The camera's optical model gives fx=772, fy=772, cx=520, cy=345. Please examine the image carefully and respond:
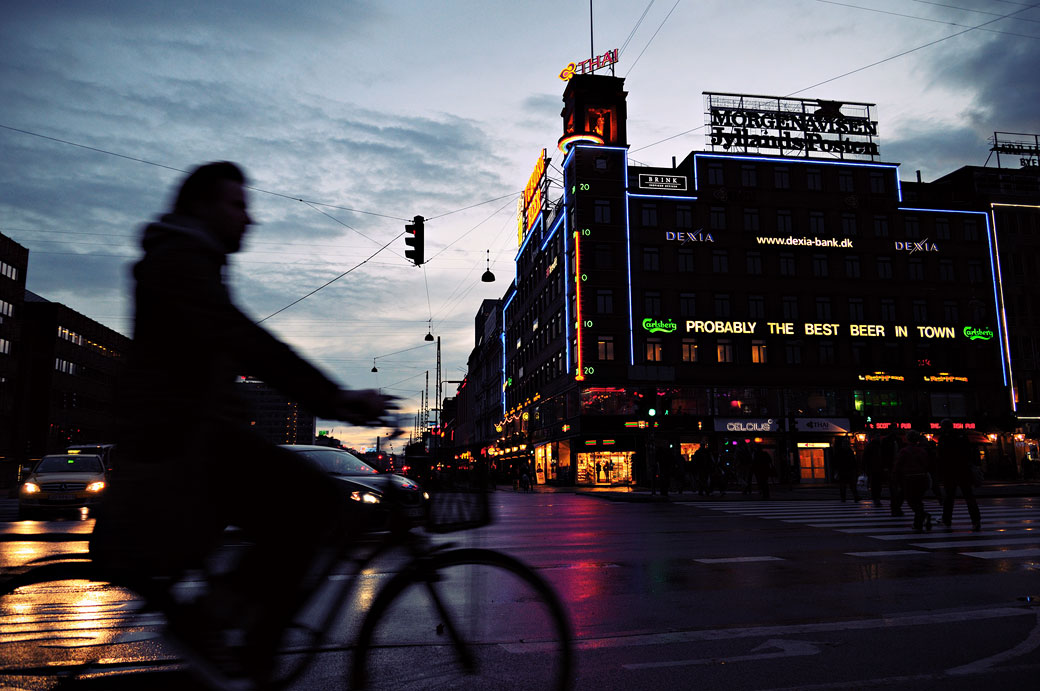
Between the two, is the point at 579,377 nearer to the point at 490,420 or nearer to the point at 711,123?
the point at 711,123

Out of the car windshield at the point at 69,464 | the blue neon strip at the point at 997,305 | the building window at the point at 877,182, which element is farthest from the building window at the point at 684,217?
the car windshield at the point at 69,464

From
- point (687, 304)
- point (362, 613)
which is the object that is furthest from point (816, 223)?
point (362, 613)

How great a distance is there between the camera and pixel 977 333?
168 feet

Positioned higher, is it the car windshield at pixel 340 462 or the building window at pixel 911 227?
the building window at pixel 911 227

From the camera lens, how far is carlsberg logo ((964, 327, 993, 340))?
51.0m

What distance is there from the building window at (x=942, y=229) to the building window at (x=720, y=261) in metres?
15.6

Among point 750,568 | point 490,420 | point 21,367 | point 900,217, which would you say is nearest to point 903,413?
point 900,217

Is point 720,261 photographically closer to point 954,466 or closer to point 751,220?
point 751,220

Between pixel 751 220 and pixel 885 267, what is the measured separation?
9755 millimetres

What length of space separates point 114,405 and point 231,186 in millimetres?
888

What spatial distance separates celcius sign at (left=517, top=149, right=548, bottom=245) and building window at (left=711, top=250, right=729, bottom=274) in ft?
44.6

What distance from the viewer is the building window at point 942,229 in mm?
52009

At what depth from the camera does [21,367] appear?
71.9 m

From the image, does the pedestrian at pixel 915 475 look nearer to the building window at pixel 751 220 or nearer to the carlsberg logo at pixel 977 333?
the building window at pixel 751 220
